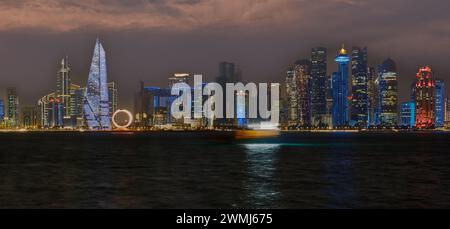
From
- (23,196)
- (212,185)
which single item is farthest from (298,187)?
(23,196)

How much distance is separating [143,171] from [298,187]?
21.6 metres

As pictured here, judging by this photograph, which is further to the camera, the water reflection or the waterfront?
the water reflection

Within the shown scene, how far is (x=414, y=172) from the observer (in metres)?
58.8

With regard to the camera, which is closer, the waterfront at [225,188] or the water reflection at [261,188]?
the waterfront at [225,188]

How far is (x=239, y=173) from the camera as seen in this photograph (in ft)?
192

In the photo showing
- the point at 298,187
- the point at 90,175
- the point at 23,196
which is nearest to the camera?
the point at 23,196

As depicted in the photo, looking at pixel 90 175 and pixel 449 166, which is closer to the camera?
pixel 90 175
